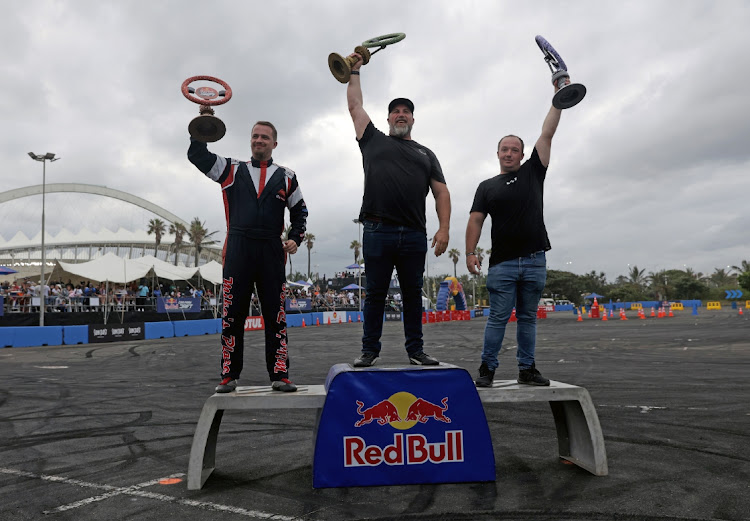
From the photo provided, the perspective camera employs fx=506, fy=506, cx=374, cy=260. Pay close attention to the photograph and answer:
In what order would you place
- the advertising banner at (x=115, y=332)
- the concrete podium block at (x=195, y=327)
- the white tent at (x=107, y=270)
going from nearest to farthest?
1. the advertising banner at (x=115, y=332)
2. the concrete podium block at (x=195, y=327)
3. the white tent at (x=107, y=270)

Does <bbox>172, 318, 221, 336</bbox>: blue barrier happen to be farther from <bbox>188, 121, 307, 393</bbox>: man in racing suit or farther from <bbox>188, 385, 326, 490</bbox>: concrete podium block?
<bbox>188, 385, 326, 490</bbox>: concrete podium block

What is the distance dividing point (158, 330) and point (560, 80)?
2186 cm

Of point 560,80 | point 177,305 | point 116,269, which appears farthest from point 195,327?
point 560,80

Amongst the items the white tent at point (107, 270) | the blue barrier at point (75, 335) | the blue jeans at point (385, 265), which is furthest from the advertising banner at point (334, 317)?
the blue jeans at point (385, 265)

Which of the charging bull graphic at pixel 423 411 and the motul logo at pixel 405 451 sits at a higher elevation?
the charging bull graphic at pixel 423 411

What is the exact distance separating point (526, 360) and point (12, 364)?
41.9ft

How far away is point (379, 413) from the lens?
10.7ft

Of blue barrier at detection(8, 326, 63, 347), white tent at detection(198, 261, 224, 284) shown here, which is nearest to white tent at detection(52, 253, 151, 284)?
white tent at detection(198, 261, 224, 284)

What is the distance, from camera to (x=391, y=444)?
10.7ft

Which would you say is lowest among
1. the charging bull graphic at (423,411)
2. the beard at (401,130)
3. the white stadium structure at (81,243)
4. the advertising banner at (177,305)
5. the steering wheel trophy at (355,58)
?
the charging bull graphic at (423,411)

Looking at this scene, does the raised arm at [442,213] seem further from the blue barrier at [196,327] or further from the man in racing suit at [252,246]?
the blue barrier at [196,327]

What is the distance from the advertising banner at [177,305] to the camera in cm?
2502

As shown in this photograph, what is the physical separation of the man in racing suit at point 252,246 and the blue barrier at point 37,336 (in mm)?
19374

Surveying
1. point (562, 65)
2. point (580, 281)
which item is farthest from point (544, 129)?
point (580, 281)
